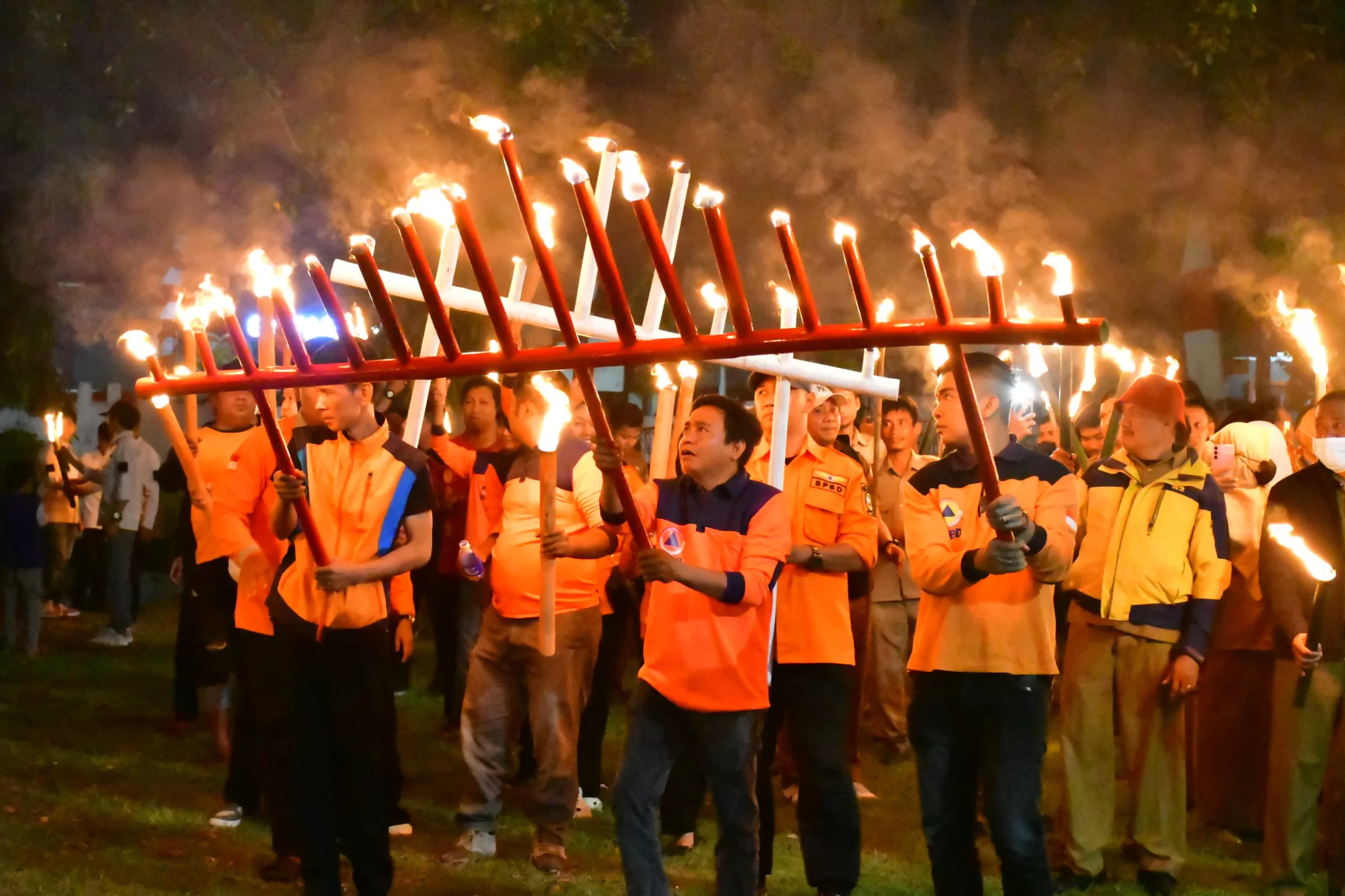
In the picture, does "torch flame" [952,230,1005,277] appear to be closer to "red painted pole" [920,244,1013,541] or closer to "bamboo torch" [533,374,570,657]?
"red painted pole" [920,244,1013,541]

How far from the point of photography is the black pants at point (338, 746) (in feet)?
16.8

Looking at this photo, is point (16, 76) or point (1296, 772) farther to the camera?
point (16, 76)

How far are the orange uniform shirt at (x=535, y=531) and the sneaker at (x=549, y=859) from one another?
1.06 meters

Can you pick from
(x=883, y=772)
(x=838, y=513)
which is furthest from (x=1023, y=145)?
(x=838, y=513)

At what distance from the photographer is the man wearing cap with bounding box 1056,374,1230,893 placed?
627 cm

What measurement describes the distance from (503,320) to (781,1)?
9228mm

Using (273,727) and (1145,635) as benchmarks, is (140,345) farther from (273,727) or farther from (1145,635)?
(1145,635)

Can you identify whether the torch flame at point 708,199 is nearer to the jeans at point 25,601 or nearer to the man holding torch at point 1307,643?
the man holding torch at point 1307,643

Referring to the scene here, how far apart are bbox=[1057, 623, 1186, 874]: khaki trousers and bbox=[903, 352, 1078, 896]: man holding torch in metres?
1.39

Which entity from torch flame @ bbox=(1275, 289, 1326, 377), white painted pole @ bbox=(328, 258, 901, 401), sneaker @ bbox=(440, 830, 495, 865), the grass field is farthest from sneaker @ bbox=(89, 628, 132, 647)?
torch flame @ bbox=(1275, 289, 1326, 377)

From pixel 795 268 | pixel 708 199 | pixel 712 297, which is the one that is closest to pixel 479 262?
pixel 708 199

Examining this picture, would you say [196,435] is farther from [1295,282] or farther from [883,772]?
[1295,282]

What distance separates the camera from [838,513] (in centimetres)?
604

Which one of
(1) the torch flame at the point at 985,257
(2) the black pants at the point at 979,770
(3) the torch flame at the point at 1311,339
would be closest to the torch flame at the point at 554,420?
(2) the black pants at the point at 979,770
